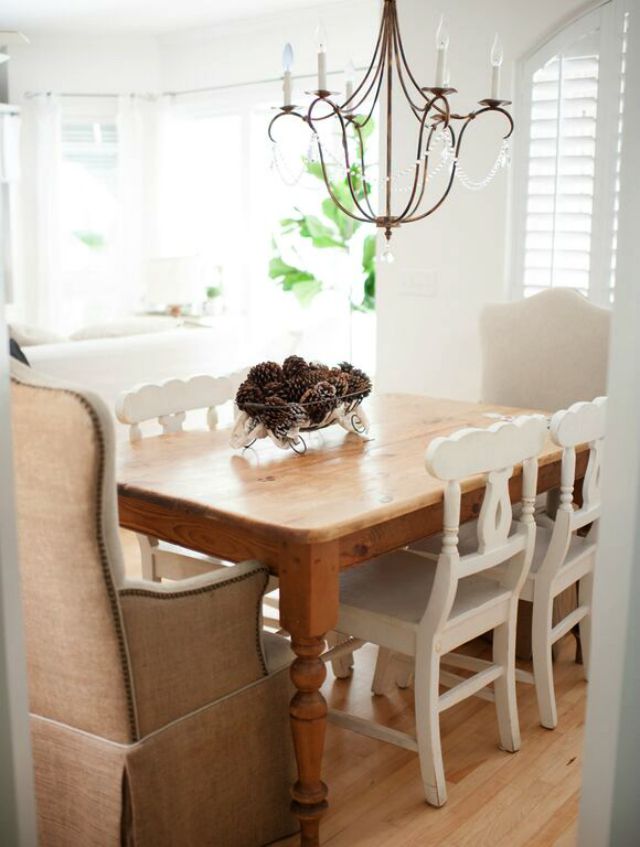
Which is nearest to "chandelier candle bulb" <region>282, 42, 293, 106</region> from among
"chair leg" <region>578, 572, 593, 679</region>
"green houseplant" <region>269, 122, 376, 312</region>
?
"chair leg" <region>578, 572, 593, 679</region>

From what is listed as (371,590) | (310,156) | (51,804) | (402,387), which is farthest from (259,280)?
(51,804)

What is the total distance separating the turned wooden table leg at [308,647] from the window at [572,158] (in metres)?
2.45

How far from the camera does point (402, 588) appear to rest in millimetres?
2533

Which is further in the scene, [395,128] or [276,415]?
[395,128]

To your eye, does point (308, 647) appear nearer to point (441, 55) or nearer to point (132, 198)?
point (441, 55)

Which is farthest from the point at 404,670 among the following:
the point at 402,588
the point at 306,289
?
the point at 306,289

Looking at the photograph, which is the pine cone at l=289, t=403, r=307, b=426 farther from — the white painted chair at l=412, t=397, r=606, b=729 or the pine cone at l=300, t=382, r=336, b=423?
the white painted chair at l=412, t=397, r=606, b=729

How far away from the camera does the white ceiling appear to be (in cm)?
642

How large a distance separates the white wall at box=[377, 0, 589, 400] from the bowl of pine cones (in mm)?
1870

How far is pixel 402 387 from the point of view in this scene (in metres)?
4.86

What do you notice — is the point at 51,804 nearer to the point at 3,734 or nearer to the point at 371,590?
the point at 3,734

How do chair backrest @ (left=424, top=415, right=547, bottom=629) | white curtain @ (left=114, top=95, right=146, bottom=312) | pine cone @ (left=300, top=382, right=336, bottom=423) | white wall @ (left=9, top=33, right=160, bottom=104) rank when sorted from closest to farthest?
chair backrest @ (left=424, top=415, right=547, bottom=629) < pine cone @ (left=300, top=382, right=336, bottom=423) < white wall @ (left=9, top=33, right=160, bottom=104) < white curtain @ (left=114, top=95, right=146, bottom=312)

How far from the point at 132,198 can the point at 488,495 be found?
6.07m

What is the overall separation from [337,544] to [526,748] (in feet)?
3.07
